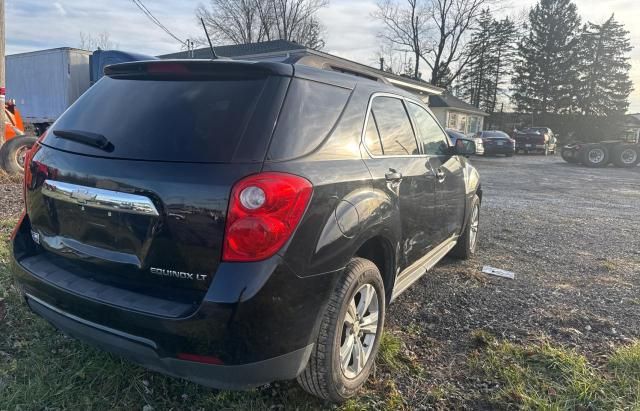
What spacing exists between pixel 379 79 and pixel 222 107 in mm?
1609

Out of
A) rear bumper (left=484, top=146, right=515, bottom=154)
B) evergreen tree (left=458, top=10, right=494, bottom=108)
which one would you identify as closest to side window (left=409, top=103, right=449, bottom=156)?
rear bumper (left=484, top=146, right=515, bottom=154)

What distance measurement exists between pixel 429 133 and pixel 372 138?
127cm

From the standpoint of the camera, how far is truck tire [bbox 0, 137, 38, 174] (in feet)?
24.9

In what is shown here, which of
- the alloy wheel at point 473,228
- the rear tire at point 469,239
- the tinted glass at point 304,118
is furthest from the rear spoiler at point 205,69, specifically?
the alloy wheel at point 473,228

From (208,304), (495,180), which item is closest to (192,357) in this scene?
(208,304)

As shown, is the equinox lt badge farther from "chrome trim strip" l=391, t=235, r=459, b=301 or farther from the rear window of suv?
"chrome trim strip" l=391, t=235, r=459, b=301

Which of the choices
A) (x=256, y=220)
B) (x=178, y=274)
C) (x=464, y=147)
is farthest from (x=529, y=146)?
(x=178, y=274)

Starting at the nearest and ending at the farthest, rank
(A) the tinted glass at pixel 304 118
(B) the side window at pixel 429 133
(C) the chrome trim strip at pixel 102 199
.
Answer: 1. (C) the chrome trim strip at pixel 102 199
2. (A) the tinted glass at pixel 304 118
3. (B) the side window at pixel 429 133

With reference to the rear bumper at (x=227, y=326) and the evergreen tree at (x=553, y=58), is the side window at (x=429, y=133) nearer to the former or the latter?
the rear bumper at (x=227, y=326)

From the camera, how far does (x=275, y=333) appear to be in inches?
74.2

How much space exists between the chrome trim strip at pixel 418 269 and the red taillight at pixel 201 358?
1359 millimetres

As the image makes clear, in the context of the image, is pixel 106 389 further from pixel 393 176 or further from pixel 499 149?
pixel 499 149

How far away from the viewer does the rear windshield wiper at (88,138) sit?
212 cm

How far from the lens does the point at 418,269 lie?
339 centimetres
